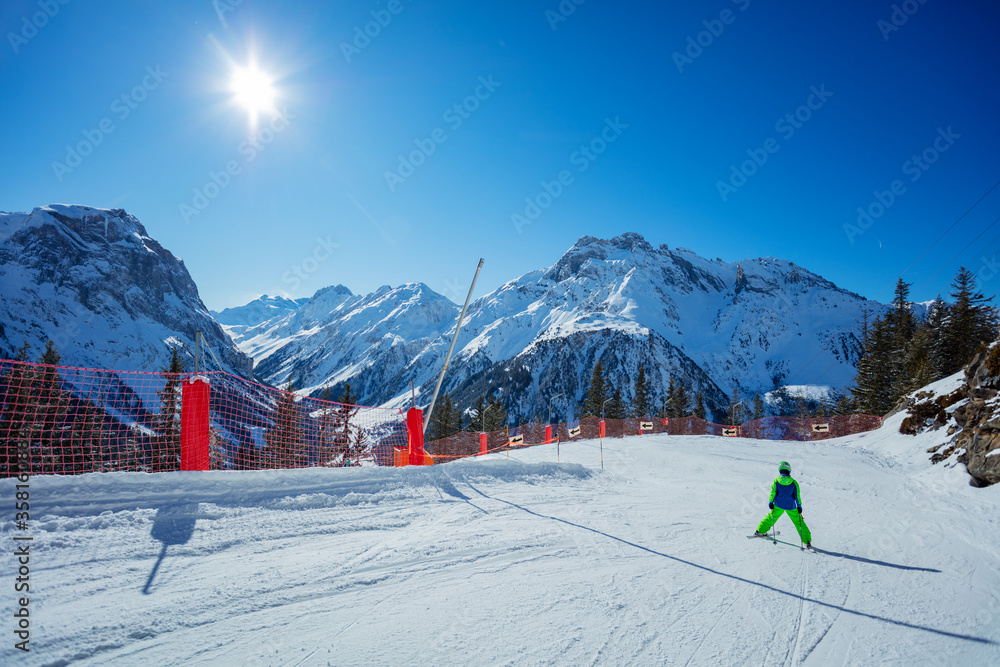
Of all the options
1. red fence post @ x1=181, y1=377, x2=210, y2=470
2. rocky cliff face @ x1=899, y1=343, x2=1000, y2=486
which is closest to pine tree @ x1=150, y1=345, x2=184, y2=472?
red fence post @ x1=181, y1=377, x2=210, y2=470

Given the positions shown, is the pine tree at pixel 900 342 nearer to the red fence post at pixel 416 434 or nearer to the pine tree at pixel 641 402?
the pine tree at pixel 641 402

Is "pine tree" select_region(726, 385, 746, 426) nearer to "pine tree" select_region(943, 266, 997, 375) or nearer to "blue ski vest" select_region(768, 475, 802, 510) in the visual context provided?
"pine tree" select_region(943, 266, 997, 375)

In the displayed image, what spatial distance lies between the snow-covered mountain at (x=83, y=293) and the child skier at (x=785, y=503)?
16603 cm

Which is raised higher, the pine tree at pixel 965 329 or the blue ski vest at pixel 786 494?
the pine tree at pixel 965 329

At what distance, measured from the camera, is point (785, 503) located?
7.39m

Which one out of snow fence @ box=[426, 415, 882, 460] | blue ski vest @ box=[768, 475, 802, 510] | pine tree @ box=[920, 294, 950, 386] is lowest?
snow fence @ box=[426, 415, 882, 460]

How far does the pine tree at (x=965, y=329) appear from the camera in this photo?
111ft

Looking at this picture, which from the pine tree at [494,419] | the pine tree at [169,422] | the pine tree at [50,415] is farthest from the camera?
the pine tree at [494,419]

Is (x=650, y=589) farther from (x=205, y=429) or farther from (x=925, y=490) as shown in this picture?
(x=925, y=490)

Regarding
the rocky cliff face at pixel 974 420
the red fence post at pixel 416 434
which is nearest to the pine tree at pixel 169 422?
the red fence post at pixel 416 434

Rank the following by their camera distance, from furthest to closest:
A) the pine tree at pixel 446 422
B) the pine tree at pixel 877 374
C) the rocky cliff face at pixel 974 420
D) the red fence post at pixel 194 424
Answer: the pine tree at pixel 446 422 < the pine tree at pixel 877 374 < the rocky cliff face at pixel 974 420 < the red fence post at pixel 194 424

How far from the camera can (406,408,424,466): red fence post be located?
12.5 metres

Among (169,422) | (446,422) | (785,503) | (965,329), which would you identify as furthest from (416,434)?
(965,329)

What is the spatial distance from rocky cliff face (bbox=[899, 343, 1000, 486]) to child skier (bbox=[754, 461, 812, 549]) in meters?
8.24
